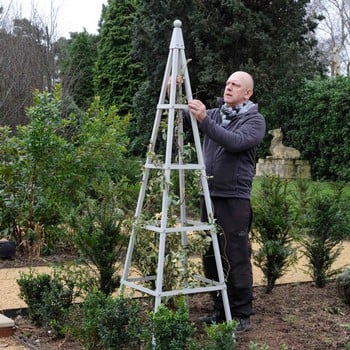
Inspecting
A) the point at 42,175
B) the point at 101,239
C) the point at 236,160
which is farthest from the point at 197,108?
the point at 42,175

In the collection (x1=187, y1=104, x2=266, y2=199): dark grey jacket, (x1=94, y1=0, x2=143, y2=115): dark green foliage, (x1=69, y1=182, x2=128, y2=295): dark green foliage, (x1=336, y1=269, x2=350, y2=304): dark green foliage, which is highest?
(x1=94, y1=0, x2=143, y2=115): dark green foliage

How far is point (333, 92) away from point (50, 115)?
42.2ft

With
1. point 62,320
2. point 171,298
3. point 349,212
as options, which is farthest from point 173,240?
point 349,212

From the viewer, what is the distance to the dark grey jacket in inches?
178

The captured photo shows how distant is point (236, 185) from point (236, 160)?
17 centimetres

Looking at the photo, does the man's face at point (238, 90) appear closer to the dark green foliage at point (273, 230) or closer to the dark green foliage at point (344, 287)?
the dark green foliage at point (273, 230)

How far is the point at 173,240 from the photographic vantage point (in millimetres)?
4598

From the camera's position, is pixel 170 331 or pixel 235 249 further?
pixel 235 249

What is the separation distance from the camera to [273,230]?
588 centimetres

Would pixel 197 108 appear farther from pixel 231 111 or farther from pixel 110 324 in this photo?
pixel 110 324

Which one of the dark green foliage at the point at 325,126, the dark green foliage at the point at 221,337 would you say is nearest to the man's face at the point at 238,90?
the dark green foliage at the point at 221,337

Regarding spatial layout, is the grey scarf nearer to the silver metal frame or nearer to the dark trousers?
the silver metal frame

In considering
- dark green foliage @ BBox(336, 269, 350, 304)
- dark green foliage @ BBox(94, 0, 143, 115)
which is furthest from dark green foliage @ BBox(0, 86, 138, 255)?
dark green foliage @ BBox(94, 0, 143, 115)

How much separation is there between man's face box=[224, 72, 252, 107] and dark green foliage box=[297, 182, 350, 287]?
70.8 inches
